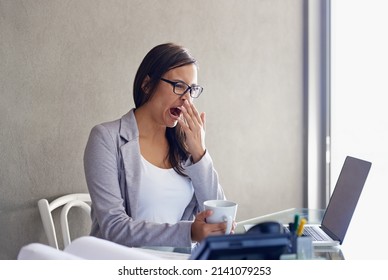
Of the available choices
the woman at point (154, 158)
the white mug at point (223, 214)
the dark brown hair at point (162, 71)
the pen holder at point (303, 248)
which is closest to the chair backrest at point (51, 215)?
the woman at point (154, 158)

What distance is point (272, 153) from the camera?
2.70 m

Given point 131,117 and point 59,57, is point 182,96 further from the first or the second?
point 59,57

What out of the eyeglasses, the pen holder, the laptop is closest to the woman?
the eyeglasses

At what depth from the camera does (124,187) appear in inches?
64.1

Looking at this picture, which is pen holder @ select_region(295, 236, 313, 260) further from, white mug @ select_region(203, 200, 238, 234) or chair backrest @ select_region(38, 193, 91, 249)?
chair backrest @ select_region(38, 193, 91, 249)

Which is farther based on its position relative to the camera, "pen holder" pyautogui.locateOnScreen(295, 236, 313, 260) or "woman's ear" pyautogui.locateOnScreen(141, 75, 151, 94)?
"woman's ear" pyautogui.locateOnScreen(141, 75, 151, 94)

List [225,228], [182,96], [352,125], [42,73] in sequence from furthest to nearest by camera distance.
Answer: [352,125]
[42,73]
[182,96]
[225,228]

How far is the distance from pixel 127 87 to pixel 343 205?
1201mm

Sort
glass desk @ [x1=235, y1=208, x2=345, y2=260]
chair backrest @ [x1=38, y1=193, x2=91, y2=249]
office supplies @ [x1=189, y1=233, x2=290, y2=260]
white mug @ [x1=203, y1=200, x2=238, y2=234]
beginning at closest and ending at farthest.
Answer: office supplies @ [x1=189, y1=233, x2=290, y2=260] < white mug @ [x1=203, y1=200, x2=238, y2=234] < glass desk @ [x1=235, y1=208, x2=345, y2=260] < chair backrest @ [x1=38, y1=193, x2=91, y2=249]

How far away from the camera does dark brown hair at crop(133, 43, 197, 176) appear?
165 cm

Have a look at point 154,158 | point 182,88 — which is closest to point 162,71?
point 182,88

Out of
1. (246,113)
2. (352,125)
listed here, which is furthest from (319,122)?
(246,113)

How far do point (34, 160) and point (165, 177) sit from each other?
2.42 feet
